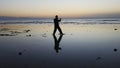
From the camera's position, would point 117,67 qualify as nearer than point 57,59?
Yes

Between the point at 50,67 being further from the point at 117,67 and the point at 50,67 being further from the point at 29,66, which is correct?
the point at 117,67

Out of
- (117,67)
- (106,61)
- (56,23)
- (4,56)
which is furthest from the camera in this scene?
(56,23)

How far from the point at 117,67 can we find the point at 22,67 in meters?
3.44

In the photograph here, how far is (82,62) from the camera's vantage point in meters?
9.17

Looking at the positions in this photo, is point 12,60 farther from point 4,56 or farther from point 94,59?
point 94,59

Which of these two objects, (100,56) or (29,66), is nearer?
(29,66)

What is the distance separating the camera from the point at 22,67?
845cm

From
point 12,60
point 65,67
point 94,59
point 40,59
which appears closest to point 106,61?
point 94,59

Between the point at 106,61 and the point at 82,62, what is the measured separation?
0.96 metres

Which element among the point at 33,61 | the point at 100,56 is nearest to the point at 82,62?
the point at 100,56

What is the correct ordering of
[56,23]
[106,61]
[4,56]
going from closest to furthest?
1. [106,61]
2. [4,56]
3. [56,23]

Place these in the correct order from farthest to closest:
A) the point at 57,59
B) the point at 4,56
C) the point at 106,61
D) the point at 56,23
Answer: the point at 56,23 < the point at 4,56 < the point at 57,59 < the point at 106,61

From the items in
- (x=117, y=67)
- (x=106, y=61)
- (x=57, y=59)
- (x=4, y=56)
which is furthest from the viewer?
(x=4, y=56)

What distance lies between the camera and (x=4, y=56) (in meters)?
10.7
